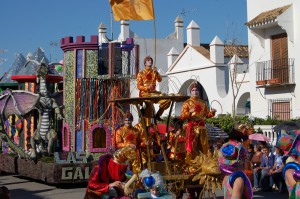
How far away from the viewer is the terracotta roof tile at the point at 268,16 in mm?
20825

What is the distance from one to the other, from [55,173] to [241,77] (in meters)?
11.7

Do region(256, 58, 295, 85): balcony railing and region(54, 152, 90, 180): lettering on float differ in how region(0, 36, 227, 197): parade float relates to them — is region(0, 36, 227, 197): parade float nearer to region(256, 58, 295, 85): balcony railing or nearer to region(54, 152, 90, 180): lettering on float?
region(54, 152, 90, 180): lettering on float

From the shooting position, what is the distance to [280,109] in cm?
2194

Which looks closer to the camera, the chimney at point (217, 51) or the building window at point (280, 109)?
the building window at point (280, 109)

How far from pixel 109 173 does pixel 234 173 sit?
7.49 ft

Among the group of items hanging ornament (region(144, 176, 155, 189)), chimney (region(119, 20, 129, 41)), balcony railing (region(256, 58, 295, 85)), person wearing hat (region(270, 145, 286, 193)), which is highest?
chimney (region(119, 20, 129, 41))

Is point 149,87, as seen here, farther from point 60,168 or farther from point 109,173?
point 60,168

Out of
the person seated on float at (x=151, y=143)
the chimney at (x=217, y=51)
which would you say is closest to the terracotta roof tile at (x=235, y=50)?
the chimney at (x=217, y=51)

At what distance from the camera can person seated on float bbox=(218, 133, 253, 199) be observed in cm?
553

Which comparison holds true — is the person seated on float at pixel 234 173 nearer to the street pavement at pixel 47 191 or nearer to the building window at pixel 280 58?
the street pavement at pixel 47 191

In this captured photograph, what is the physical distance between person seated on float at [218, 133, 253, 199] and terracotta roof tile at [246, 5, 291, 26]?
1568cm

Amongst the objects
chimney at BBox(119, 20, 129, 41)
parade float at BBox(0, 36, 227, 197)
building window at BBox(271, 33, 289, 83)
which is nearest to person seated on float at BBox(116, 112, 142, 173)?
parade float at BBox(0, 36, 227, 197)

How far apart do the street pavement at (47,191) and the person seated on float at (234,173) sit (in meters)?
7.53

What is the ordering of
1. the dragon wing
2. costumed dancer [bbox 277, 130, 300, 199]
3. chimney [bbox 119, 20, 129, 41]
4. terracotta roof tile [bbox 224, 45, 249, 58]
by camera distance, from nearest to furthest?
costumed dancer [bbox 277, 130, 300, 199]
the dragon wing
terracotta roof tile [bbox 224, 45, 249, 58]
chimney [bbox 119, 20, 129, 41]
